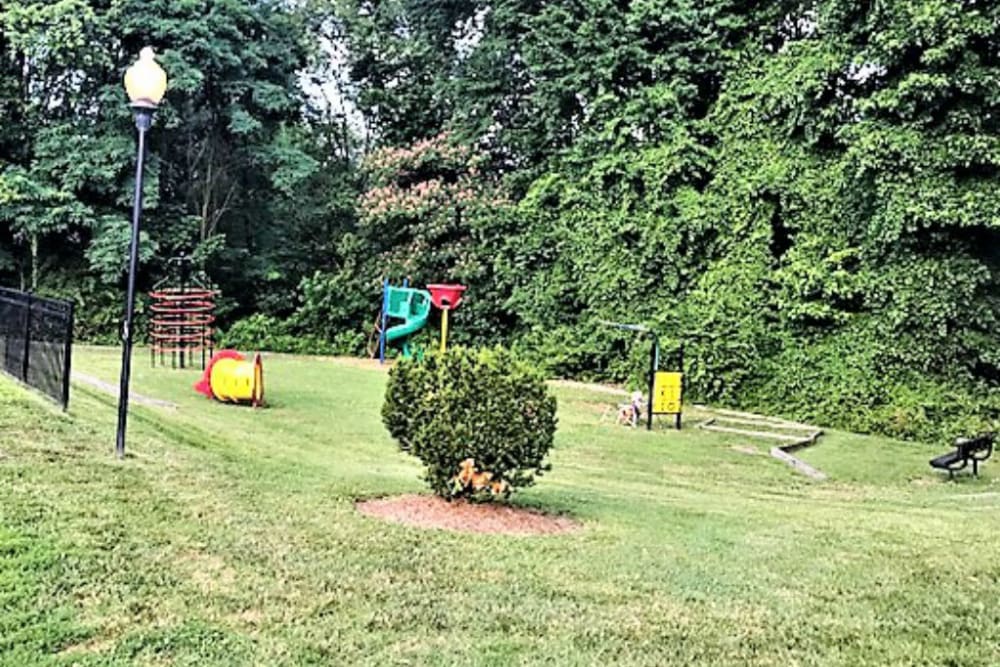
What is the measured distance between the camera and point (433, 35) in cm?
2362

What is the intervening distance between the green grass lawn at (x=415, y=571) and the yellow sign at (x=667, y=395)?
474 cm

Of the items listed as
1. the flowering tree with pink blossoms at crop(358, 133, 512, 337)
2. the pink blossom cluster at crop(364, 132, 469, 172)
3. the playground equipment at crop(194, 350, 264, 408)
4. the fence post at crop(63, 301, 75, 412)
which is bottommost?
the playground equipment at crop(194, 350, 264, 408)

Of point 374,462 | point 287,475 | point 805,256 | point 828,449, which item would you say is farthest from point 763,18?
point 287,475

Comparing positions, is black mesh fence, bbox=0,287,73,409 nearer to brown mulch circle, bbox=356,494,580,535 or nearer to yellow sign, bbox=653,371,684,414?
brown mulch circle, bbox=356,494,580,535

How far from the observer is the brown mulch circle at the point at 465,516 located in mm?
5387

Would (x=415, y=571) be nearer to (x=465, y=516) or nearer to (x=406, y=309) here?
(x=465, y=516)

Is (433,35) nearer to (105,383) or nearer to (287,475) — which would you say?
(105,383)

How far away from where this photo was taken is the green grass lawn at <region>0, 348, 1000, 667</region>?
130 inches

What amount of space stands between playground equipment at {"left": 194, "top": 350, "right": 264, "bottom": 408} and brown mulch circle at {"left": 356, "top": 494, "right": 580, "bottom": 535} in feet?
20.1

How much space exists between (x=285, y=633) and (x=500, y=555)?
62.1 inches

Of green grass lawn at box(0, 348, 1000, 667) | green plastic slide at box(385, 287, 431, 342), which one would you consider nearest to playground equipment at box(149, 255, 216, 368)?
green plastic slide at box(385, 287, 431, 342)

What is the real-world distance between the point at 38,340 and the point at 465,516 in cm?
482

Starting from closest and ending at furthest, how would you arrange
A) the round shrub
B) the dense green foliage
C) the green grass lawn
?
1. the green grass lawn
2. the round shrub
3. the dense green foliage

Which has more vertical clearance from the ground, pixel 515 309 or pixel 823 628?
pixel 515 309
